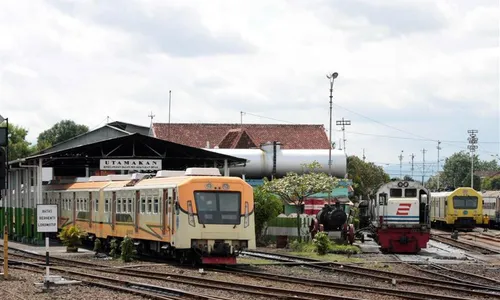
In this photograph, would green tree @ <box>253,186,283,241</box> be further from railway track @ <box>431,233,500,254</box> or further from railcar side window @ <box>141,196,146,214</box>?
railcar side window @ <box>141,196,146,214</box>

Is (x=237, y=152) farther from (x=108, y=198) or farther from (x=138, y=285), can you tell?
(x=138, y=285)

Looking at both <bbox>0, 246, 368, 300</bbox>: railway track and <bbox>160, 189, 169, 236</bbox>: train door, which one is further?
<bbox>160, 189, 169, 236</bbox>: train door

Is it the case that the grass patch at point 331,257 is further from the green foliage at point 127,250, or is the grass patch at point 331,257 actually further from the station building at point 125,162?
the station building at point 125,162

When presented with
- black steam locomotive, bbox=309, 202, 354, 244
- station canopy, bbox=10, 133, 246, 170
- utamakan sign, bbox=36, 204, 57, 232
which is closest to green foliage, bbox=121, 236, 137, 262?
utamakan sign, bbox=36, 204, 57, 232

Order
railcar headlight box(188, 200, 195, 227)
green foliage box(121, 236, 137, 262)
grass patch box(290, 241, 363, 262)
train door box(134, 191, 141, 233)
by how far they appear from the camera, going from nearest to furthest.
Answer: railcar headlight box(188, 200, 195, 227)
green foliage box(121, 236, 137, 262)
train door box(134, 191, 141, 233)
grass patch box(290, 241, 363, 262)

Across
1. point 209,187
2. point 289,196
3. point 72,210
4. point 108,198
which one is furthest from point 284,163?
point 209,187

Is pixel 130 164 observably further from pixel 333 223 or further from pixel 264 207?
pixel 333 223

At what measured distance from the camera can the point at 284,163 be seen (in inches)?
2221

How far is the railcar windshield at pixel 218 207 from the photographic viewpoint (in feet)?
80.6

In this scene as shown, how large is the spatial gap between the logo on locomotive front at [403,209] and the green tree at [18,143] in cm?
7236

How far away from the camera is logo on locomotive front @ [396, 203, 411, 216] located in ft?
107

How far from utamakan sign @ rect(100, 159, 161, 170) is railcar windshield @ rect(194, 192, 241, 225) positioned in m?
13.2

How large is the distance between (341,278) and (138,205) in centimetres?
815

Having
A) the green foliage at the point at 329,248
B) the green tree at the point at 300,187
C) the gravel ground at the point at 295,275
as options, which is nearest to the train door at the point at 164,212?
the gravel ground at the point at 295,275
